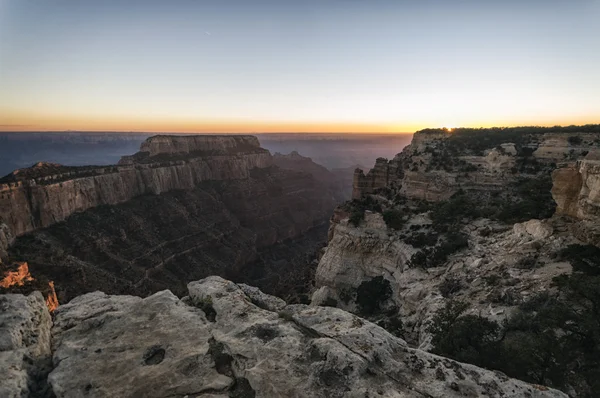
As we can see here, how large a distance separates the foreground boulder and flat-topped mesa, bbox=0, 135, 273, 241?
4152 cm

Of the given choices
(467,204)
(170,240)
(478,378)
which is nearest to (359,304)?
(467,204)

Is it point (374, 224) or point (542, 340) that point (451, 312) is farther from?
point (374, 224)

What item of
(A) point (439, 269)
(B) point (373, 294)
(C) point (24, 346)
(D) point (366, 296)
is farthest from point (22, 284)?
(A) point (439, 269)

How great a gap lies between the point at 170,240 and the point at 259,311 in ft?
183

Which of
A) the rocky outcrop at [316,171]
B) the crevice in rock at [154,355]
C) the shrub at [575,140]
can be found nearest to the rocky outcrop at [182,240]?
the crevice in rock at [154,355]

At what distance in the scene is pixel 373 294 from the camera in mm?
27719

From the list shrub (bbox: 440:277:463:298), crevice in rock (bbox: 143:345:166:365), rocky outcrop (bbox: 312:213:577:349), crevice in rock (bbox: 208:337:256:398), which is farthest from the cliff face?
crevice in rock (bbox: 208:337:256:398)

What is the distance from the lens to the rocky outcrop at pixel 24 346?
783 cm

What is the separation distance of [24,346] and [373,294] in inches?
911

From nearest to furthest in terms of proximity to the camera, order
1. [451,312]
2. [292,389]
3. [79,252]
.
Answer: [292,389]
[451,312]
[79,252]

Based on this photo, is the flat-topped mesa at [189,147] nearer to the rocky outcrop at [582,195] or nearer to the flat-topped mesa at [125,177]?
the flat-topped mesa at [125,177]

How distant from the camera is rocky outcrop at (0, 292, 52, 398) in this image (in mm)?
7830

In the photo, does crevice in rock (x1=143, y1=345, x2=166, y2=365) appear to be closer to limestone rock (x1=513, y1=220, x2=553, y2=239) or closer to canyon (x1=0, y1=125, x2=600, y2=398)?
canyon (x1=0, y1=125, x2=600, y2=398)

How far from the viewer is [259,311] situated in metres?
11.9
